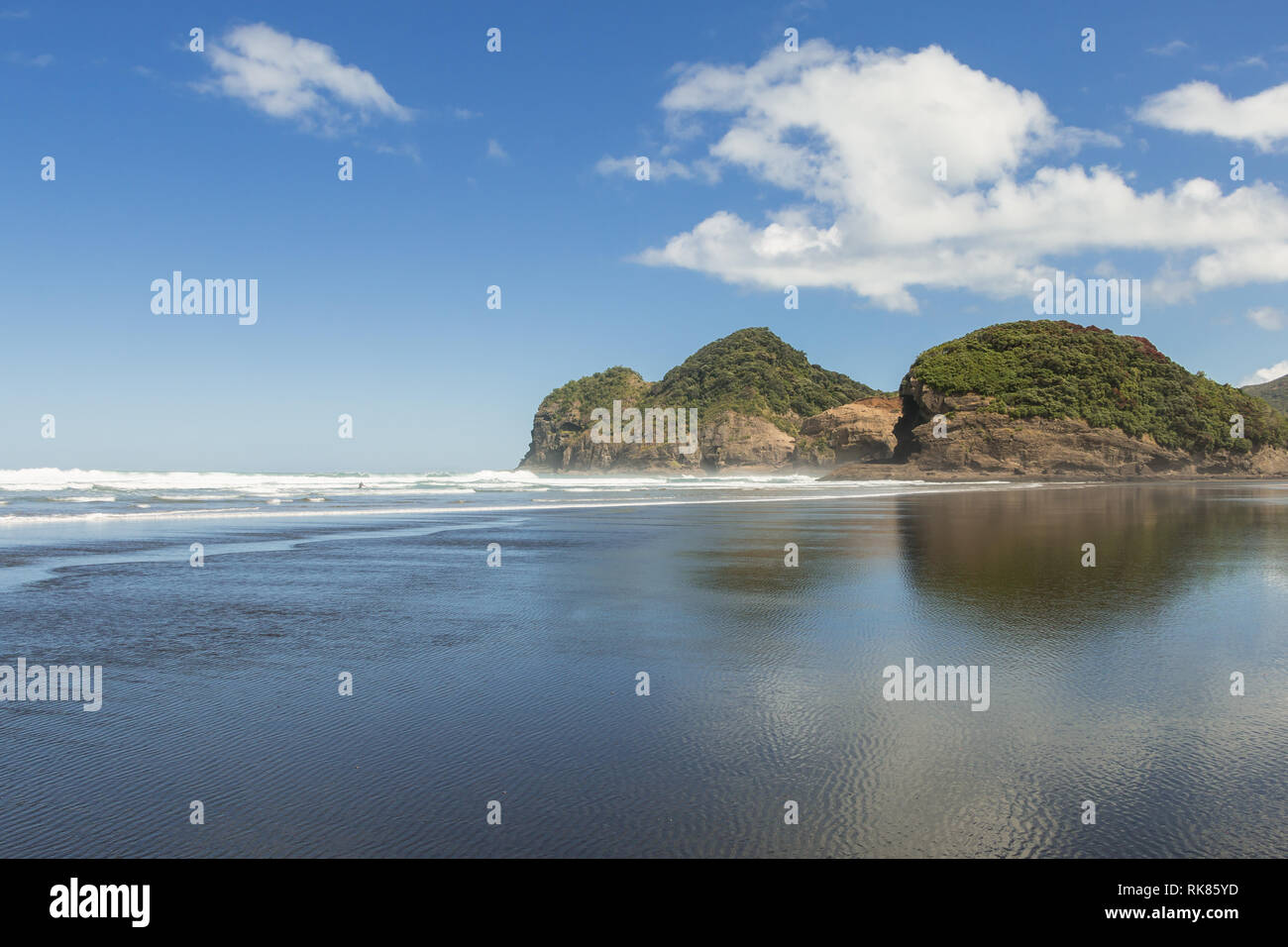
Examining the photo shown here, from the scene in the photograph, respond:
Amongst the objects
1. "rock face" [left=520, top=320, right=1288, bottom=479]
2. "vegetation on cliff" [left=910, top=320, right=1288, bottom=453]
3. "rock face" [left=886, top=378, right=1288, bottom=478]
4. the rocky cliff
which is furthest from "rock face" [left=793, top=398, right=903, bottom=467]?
"rock face" [left=886, top=378, right=1288, bottom=478]

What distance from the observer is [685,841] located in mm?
3309

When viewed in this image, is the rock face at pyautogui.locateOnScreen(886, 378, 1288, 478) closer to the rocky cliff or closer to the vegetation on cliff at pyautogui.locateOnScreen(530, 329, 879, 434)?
the rocky cliff

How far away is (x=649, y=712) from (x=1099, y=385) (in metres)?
97.4

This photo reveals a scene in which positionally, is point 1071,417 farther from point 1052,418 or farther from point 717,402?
point 717,402

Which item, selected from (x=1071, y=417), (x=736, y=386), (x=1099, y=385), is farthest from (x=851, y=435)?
(x=1071, y=417)

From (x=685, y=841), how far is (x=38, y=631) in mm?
7763

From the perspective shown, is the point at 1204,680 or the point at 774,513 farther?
the point at 774,513

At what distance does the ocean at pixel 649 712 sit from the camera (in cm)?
346

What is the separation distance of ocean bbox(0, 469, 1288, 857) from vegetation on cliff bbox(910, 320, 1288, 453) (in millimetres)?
81794

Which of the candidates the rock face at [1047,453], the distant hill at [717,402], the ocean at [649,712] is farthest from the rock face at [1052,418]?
the ocean at [649,712]
